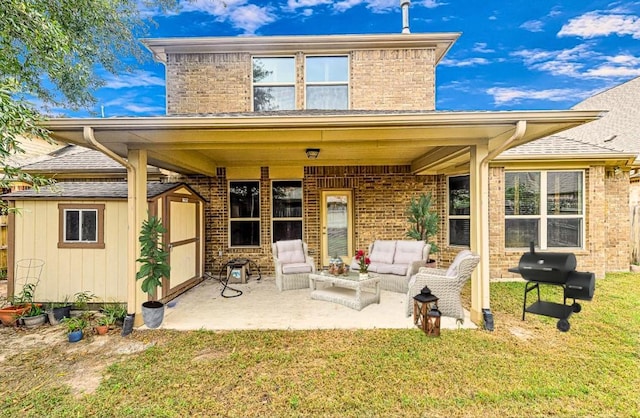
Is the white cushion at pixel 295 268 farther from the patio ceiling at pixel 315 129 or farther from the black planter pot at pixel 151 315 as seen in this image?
the patio ceiling at pixel 315 129

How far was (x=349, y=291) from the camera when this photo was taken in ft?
18.4

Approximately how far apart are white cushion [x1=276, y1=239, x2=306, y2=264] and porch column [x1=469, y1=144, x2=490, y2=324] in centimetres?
340

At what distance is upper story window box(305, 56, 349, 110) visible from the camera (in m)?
7.62

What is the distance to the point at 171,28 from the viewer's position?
28.6ft

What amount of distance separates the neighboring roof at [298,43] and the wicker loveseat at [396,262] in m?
4.82

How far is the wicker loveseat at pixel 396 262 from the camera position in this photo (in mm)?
5887

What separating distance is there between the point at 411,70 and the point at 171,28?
Answer: 6.79 metres

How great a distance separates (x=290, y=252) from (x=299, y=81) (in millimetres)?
4221

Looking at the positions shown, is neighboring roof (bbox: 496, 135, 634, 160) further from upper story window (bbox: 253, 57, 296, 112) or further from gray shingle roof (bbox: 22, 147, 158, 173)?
gray shingle roof (bbox: 22, 147, 158, 173)

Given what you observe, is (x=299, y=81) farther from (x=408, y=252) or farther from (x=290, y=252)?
(x=408, y=252)

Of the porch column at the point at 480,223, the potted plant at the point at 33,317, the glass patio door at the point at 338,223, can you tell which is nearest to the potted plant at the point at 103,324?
the potted plant at the point at 33,317

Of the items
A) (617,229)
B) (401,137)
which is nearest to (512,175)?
(617,229)

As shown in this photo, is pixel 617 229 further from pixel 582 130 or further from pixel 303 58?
pixel 582 130

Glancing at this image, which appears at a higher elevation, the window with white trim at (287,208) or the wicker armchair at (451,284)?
the window with white trim at (287,208)
